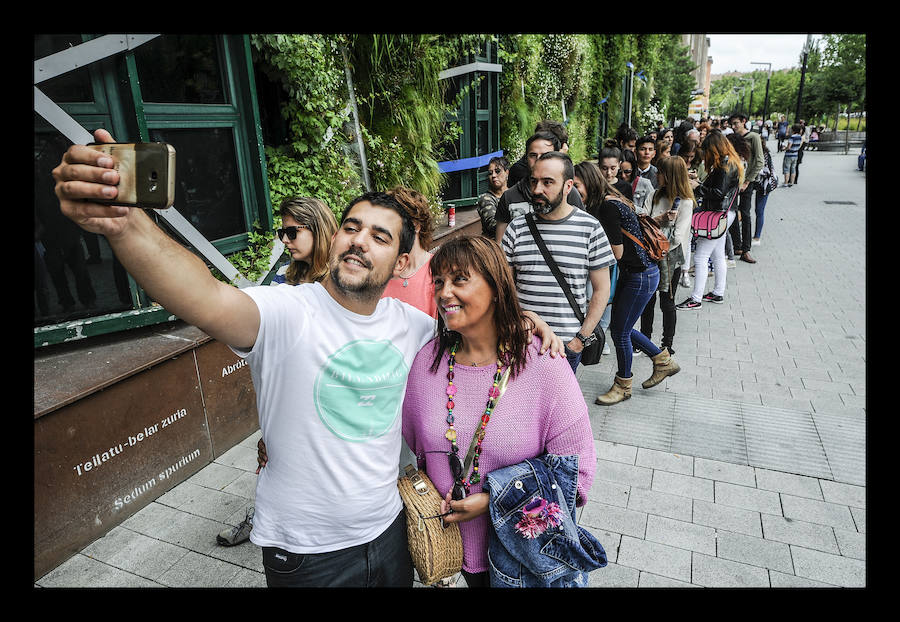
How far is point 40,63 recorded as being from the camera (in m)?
2.96

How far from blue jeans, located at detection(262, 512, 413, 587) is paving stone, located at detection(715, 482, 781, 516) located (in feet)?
8.46

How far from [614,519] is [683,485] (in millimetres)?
639

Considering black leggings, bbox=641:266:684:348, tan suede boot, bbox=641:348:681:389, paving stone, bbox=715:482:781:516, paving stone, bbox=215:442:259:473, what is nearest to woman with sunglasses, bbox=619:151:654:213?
black leggings, bbox=641:266:684:348

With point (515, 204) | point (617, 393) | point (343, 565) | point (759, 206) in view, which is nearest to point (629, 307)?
point (617, 393)

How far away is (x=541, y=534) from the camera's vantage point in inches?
67.6

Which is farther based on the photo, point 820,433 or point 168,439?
point 820,433

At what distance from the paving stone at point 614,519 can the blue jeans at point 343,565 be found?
1.89 metres

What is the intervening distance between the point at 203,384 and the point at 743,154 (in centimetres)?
789

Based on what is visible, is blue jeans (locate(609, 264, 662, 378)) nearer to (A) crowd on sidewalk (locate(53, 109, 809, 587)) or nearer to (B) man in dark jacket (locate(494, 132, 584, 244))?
(B) man in dark jacket (locate(494, 132, 584, 244))

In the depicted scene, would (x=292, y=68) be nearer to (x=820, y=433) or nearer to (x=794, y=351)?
(x=820, y=433)

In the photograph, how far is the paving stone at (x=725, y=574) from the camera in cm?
283

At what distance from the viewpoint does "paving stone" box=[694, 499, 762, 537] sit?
323 centimetres

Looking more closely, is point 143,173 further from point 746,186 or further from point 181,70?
point 746,186
